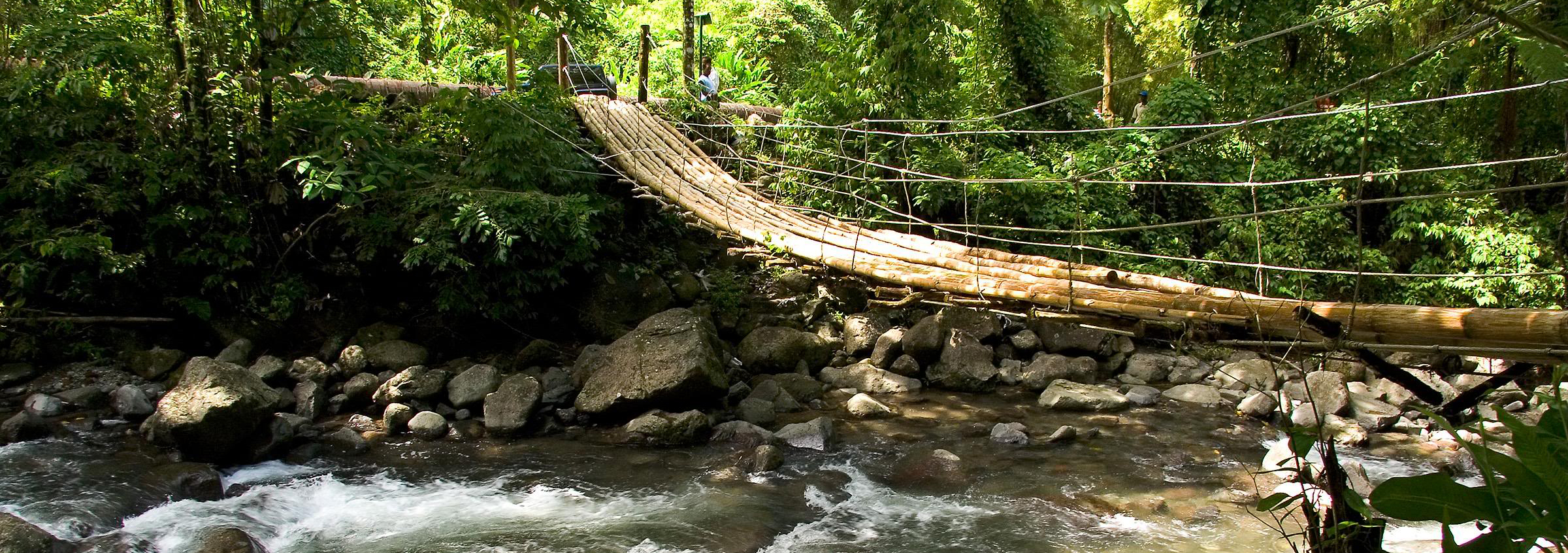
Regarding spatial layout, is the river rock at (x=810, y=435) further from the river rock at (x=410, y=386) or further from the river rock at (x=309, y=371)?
the river rock at (x=309, y=371)

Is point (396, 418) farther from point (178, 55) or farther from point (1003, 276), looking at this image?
point (1003, 276)

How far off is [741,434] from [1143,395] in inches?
87.0

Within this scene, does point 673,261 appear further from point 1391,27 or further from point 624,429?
point 1391,27

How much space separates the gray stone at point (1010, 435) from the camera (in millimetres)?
4199

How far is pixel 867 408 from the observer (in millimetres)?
4609

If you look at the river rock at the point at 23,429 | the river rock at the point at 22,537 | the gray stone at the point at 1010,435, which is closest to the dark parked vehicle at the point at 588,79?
the river rock at the point at 23,429

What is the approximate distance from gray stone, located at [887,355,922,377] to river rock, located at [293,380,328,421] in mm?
2849

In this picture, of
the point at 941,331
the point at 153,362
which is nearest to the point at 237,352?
the point at 153,362

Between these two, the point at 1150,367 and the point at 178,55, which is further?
the point at 1150,367

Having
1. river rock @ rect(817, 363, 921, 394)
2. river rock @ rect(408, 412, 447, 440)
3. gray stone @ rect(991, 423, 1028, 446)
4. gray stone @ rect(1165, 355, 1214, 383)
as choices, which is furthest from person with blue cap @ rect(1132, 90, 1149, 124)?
river rock @ rect(408, 412, 447, 440)

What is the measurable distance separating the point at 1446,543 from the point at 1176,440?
11.9 ft

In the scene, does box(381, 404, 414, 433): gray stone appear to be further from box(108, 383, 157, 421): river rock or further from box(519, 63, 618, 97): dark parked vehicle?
box(519, 63, 618, 97): dark parked vehicle

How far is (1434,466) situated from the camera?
3916 mm

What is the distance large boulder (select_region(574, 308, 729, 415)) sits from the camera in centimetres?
424
